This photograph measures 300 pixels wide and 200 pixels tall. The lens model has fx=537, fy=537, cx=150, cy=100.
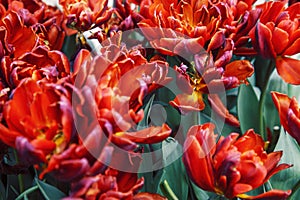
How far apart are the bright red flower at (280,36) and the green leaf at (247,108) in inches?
4.1

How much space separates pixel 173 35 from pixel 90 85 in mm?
174

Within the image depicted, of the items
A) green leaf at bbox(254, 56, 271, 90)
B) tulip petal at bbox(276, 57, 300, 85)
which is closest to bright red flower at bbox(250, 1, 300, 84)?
tulip petal at bbox(276, 57, 300, 85)

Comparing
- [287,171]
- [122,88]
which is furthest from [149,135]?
[287,171]

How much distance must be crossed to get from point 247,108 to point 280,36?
17 centimetres

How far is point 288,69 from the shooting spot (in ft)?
1.98

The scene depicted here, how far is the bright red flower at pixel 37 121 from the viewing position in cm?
38

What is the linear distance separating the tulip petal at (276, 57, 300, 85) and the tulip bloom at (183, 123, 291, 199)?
155 millimetres

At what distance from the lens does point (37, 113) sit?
1.35 ft

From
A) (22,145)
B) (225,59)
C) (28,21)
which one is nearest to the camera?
(22,145)

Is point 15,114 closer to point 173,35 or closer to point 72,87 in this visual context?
point 72,87

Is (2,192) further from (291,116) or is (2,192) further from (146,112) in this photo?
(291,116)

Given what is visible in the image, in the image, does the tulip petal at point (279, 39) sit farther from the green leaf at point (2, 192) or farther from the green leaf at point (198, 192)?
the green leaf at point (2, 192)

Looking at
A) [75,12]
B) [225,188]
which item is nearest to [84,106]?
[225,188]

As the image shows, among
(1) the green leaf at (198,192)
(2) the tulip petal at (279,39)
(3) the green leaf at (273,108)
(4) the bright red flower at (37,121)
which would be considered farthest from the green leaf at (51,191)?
(3) the green leaf at (273,108)
